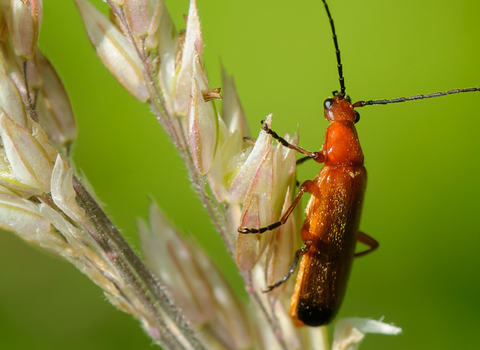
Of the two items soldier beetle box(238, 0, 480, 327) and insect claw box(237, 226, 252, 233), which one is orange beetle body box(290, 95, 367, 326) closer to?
soldier beetle box(238, 0, 480, 327)

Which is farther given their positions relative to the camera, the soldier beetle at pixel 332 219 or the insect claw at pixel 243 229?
the soldier beetle at pixel 332 219

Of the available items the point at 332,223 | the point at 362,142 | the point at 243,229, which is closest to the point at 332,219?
the point at 332,223

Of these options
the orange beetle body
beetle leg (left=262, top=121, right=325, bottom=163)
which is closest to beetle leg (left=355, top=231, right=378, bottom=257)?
the orange beetle body

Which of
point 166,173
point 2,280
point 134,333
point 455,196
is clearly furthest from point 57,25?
point 455,196

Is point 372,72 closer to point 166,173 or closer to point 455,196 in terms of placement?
point 455,196

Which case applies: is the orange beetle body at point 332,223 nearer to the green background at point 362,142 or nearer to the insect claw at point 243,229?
the insect claw at point 243,229

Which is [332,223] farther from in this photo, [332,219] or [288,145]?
[288,145]

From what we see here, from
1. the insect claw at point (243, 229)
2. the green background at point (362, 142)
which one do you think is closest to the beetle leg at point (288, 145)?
the insect claw at point (243, 229)
